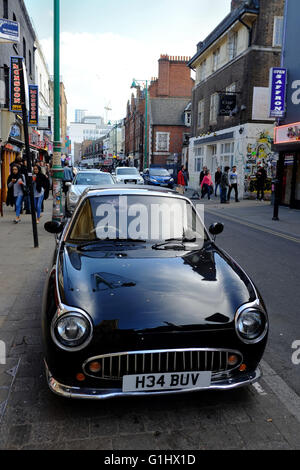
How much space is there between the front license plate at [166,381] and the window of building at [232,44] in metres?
24.3

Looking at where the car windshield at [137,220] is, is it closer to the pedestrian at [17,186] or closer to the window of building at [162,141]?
the pedestrian at [17,186]

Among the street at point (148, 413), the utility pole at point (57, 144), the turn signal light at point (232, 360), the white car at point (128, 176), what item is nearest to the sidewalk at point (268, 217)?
the utility pole at point (57, 144)

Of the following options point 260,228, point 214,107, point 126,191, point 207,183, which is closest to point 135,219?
point 126,191

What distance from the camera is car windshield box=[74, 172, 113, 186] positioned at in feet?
45.2

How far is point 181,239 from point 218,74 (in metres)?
24.9

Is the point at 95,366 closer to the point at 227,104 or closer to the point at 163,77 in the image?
the point at 227,104

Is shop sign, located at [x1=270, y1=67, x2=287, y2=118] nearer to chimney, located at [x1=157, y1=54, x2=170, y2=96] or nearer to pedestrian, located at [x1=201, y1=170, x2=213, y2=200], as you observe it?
pedestrian, located at [x1=201, y1=170, x2=213, y2=200]

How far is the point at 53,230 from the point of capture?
4.87 meters

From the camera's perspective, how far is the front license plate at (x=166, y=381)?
8.50 feet

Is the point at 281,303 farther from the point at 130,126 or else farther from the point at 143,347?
the point at 130,126

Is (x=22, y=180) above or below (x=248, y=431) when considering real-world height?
above

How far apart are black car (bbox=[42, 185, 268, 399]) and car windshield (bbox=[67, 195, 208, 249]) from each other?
0.65 meters

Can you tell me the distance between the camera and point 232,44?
78.1ft
